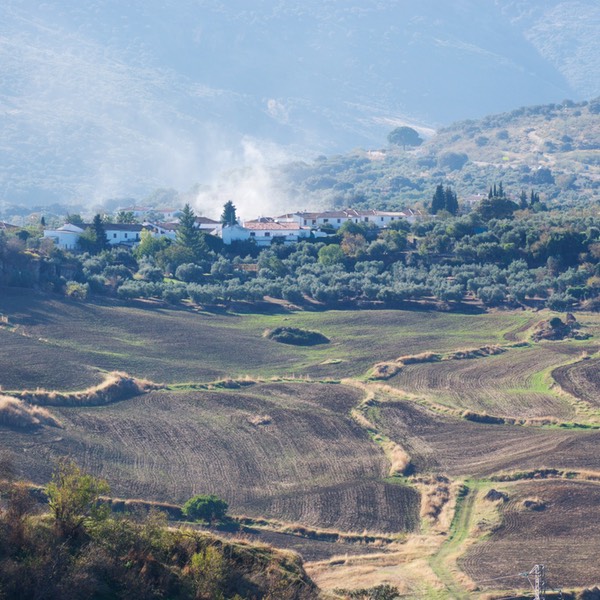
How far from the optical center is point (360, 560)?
46875mm

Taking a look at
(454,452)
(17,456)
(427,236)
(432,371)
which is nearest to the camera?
(17,456)

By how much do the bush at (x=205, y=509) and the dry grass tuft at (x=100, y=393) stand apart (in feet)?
57.0

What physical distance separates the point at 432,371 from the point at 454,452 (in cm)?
2007

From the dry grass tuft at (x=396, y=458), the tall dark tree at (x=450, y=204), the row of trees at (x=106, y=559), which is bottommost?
the dry grass tuft at (x=396, y=458)

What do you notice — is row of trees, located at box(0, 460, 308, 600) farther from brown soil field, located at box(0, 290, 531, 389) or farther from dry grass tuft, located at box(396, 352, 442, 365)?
dry grass tuft, located at box(396, 352, 442, 365)

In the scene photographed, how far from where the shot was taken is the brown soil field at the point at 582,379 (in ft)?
245

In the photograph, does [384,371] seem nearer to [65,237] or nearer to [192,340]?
[192,340]

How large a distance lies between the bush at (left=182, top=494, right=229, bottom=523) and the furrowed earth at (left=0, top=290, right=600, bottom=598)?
2.89ft

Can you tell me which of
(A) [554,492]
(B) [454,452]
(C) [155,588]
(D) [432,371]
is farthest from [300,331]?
(C) [155,588]

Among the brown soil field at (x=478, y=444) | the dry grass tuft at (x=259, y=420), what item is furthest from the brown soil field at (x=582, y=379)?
the dry grass tuft at (x=259, y=420)

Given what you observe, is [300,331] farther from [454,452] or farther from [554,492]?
[554,492]

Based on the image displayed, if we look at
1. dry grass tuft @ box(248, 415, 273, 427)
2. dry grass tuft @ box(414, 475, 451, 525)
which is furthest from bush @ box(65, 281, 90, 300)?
dry grass tuft @ box(414, 475, 451, 525)

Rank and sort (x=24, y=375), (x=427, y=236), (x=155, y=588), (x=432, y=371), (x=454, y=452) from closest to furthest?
(x=155, y=588), (x=454, y=452), (x=24, y=375), (x=432, y=371), (x=427, y=236)

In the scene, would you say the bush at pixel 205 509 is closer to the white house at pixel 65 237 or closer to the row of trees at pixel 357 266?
the row of trees at pixel 357 266
